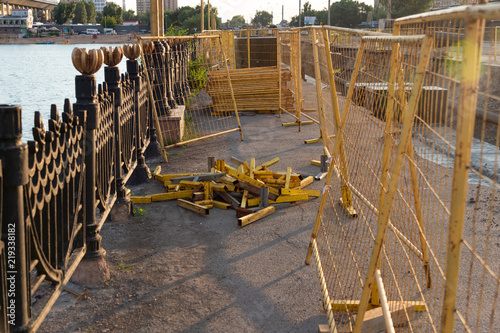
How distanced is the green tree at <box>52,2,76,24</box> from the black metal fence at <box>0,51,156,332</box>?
199763 millimetres

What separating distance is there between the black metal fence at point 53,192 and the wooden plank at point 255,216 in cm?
140

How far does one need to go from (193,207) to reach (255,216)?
0.86 m

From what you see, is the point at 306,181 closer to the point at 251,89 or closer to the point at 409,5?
the point at 251,89

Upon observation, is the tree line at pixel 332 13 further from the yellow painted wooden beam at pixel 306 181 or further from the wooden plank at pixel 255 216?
the wooden plank at pixel 255 216

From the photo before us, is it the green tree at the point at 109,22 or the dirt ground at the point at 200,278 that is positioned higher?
the green tree at the point at 109,22

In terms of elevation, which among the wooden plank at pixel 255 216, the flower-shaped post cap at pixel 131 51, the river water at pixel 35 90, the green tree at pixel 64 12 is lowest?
the river water at pixel 35 90

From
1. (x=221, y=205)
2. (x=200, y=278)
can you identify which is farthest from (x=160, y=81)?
(x=200, y=278)

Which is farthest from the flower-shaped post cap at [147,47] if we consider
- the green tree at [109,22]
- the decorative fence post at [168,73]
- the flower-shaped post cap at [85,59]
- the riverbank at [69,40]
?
the green tree at [109,22]

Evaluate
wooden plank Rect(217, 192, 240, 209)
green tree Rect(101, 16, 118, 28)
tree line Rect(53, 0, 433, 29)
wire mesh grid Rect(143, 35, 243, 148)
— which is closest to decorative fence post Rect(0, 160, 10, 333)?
wooden plank Rect(217, 192, 240, 209)

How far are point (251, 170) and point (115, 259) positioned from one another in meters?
2.85

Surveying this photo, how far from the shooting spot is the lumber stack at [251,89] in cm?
1402

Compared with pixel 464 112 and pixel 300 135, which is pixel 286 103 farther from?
pixel 464 112

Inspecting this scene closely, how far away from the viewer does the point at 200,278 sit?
16.2 ft

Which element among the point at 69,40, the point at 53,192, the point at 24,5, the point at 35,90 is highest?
the point at 24,5
